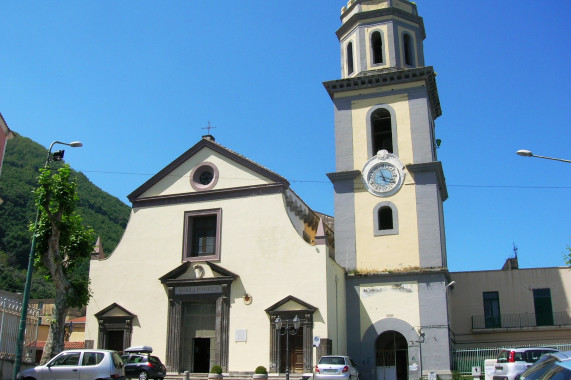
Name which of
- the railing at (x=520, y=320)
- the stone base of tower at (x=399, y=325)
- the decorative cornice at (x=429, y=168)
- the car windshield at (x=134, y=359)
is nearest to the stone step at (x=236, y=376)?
the car windshield at (x=134, y=359)

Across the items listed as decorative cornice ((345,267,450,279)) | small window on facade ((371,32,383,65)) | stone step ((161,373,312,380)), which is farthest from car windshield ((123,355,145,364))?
small window on facade ((371,32,383,65))

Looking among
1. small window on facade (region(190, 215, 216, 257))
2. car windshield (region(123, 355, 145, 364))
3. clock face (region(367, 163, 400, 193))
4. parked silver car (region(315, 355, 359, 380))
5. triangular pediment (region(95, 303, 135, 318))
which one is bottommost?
parked silver car (region(315, 355, 359, 380))

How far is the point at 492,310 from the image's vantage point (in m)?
33.5

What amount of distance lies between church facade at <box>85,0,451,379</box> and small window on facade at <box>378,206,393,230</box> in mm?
56

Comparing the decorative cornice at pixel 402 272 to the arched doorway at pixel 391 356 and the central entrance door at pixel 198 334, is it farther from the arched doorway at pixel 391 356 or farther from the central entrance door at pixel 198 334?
the central entrance door at pixel 198 334

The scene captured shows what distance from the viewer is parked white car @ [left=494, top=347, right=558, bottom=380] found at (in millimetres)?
19234

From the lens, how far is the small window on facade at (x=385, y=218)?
30.7m

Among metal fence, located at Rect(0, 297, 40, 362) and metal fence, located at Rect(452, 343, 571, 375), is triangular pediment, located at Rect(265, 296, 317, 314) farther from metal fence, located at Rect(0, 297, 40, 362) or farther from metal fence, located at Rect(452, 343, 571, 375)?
metal fence, located at Rect(0, 297, 40, 362)

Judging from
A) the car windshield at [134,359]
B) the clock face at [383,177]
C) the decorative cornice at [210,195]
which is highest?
the clock face at [383,177]

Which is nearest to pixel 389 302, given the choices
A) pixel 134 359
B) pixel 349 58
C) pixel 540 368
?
pixel 134 359

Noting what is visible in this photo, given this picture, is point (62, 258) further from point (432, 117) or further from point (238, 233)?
point (432, 117)

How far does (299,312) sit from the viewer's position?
88.8 ft

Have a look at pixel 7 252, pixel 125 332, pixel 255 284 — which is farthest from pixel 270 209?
pixel 7 252

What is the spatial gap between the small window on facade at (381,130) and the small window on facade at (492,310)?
10.5m
